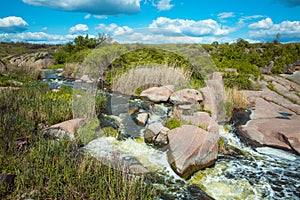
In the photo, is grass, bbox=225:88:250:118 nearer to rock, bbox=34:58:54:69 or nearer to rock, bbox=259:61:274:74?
rock, bbox=259:61:274:74

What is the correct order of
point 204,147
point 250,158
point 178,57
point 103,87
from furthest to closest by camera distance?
point 178,57, point 103,87, point 250,158, point 204,147

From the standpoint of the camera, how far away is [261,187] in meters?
5.09

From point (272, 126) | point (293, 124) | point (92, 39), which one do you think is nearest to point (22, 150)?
point (272, 126)

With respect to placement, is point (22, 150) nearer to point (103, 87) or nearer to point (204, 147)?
point (204, 147)

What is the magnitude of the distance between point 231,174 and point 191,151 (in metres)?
1.02

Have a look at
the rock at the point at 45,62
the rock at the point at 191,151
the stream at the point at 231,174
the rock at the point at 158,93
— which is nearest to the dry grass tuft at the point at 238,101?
the rock at the point at 158,93

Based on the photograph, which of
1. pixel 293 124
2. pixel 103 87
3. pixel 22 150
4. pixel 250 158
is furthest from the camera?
pixel 103 87

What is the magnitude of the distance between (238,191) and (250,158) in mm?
1783

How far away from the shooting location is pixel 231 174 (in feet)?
18.1

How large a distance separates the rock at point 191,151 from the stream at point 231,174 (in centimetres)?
15

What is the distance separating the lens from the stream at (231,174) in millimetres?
4840

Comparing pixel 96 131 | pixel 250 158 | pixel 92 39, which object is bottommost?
pixel 250 158

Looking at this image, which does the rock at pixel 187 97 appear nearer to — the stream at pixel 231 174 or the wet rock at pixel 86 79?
the stream at pixel 231 174

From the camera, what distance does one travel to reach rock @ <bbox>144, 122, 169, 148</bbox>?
23.2 ft
